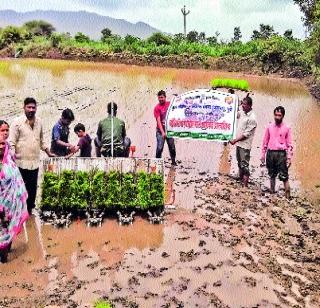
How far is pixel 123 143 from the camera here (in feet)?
28.7

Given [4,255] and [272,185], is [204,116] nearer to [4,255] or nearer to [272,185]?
[272,185]

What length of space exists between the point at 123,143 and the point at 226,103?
6.47 ft

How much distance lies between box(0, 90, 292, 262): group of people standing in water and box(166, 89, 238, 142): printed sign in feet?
0.84

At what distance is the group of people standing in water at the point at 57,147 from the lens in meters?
6.06

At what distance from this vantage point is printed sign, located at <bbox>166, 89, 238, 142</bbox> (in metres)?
9.36

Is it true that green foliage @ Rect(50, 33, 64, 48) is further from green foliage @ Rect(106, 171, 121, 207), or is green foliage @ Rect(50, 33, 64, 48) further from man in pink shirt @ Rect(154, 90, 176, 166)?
green foliage @ Rect(106, 171, 121, 207)

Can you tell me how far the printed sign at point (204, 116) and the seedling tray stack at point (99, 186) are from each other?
2.00 metres

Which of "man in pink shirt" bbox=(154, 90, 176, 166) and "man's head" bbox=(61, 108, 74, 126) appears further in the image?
"man in pink shirt" bbox=(154, 90, 176, 166)

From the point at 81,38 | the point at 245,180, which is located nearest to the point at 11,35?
the point at 81,38

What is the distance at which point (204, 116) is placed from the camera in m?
9.48

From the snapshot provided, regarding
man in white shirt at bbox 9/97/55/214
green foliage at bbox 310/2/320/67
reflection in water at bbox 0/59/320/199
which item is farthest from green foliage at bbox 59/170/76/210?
green foliage at bbox 310/2/320/67

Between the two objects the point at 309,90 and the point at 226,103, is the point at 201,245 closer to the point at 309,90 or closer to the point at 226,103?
the point at 226,103

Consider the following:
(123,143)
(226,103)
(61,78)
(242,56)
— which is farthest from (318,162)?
(242,56)

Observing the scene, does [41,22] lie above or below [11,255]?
above
